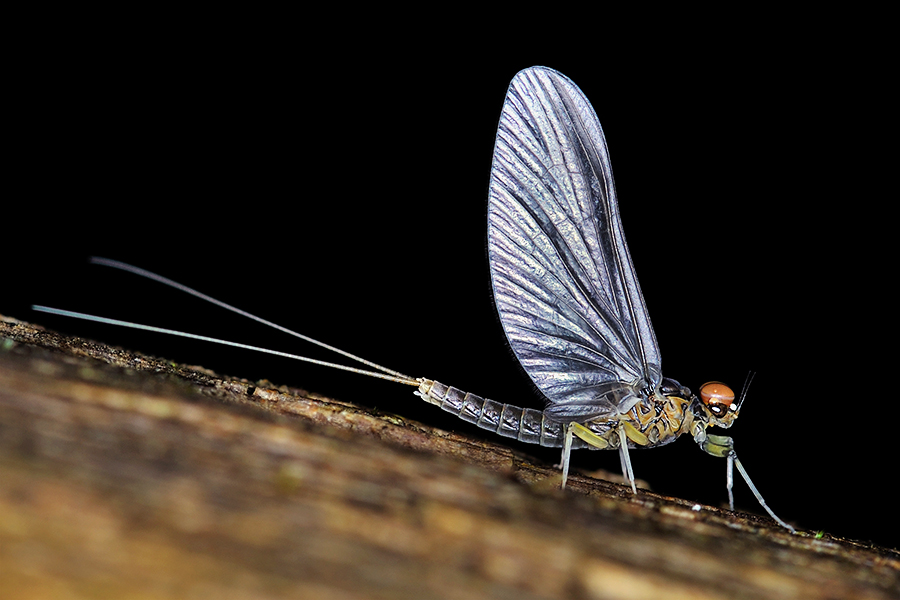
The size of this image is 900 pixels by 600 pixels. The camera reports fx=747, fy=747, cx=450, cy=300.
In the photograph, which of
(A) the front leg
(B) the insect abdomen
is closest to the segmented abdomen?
(B) the insect abdomen

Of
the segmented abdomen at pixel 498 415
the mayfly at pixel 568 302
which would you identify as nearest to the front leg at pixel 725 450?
the mayfly at pixel 568 302

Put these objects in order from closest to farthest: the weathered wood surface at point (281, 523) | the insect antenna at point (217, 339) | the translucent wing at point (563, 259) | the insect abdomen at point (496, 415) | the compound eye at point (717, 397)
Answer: the weathered wood surface at point (281, 523) → the insect antenna at point (217, 339) → the translucent wing at point (563, 259) → the insect abdomen at point (496, 415) → the compound eye at point (717, 397)

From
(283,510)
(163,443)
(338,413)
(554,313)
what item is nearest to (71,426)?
(163,443)

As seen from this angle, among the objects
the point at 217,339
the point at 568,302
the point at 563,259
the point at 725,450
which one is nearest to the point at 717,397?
the point at 725,450

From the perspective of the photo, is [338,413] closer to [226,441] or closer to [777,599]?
[226,441]

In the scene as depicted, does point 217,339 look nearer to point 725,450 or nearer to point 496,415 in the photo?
point 496,415

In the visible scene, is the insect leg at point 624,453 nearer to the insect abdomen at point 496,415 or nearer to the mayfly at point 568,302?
the mayfly at point 568,302
